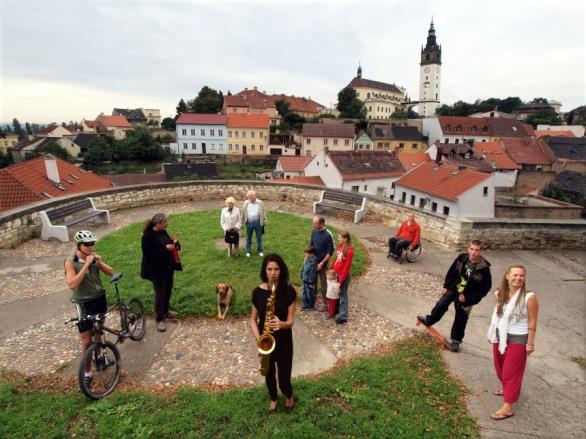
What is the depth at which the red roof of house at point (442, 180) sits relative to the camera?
20984mm

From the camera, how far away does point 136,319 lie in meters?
4.64

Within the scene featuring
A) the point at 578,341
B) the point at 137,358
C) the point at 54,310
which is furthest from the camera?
the point at 54,310

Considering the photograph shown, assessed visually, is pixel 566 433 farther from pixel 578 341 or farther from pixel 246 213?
pixel 246 213

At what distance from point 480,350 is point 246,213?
4.70 meters

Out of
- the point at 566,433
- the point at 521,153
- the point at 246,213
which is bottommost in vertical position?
the point at 566,433

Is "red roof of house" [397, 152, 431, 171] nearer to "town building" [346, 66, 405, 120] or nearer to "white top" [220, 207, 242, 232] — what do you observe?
"white top" [220, 207, 242, 232]

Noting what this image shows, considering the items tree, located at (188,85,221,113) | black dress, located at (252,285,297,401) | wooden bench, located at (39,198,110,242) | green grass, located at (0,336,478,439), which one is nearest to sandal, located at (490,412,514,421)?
green grass, located at (0,336,478,439)

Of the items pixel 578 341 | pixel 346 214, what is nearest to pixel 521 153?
pixel 346 214

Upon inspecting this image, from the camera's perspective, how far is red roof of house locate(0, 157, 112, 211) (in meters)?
11.7

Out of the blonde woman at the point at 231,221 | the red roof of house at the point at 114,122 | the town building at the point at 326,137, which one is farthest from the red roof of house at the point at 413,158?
the red roof of house at the point at 114,122

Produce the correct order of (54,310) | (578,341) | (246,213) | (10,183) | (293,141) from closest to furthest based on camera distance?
1. (578,341)
2. (54,310)
3. (246,213)
4. (10,183)
5. (293,141)

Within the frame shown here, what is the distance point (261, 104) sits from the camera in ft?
253

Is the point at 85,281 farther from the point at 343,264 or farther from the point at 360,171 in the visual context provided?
the point at 360,171

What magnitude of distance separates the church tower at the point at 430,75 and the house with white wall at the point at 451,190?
3401 inches
